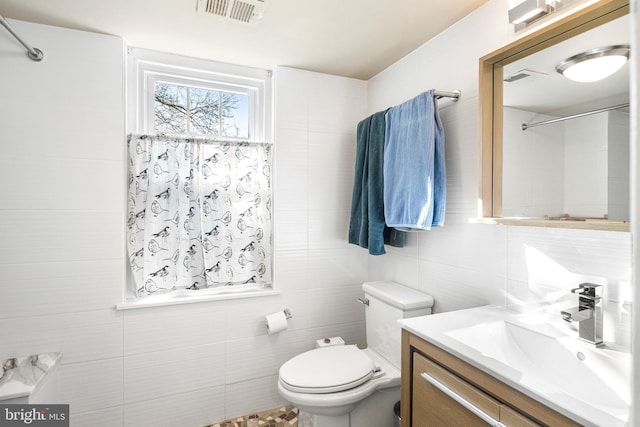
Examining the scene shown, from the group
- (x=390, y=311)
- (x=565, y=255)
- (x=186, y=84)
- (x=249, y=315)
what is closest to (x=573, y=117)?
(x=565, y=255)

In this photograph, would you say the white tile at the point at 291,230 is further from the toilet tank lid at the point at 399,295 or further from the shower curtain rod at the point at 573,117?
the shower curtain rod at the point at 573,117

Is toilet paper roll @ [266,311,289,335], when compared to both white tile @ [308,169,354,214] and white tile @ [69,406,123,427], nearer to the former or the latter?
white tile @ [308,169,354,214]

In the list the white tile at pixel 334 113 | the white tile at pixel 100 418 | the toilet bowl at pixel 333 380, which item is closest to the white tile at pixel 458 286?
the toilet bowl at pixel 333 380

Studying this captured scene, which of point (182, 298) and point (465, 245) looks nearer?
point (465, 245)

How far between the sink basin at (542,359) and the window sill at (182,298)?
3.55 feet

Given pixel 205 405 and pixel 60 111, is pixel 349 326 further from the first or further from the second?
pixel 60 111

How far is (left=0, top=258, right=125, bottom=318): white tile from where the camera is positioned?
1.67 metres

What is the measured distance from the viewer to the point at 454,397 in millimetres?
1068

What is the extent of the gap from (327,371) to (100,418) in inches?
48.0

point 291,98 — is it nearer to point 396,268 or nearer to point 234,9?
point 234,9

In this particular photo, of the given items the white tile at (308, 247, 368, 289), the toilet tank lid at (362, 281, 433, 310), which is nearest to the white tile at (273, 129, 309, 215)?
the white tile at (308, 247, 368, 289)

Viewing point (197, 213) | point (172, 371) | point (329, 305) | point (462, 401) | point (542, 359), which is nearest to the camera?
point (462, 401)

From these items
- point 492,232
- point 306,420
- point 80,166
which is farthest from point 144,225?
point 492,232

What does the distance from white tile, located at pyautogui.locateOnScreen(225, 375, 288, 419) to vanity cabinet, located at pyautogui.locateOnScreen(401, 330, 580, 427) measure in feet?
3.46
